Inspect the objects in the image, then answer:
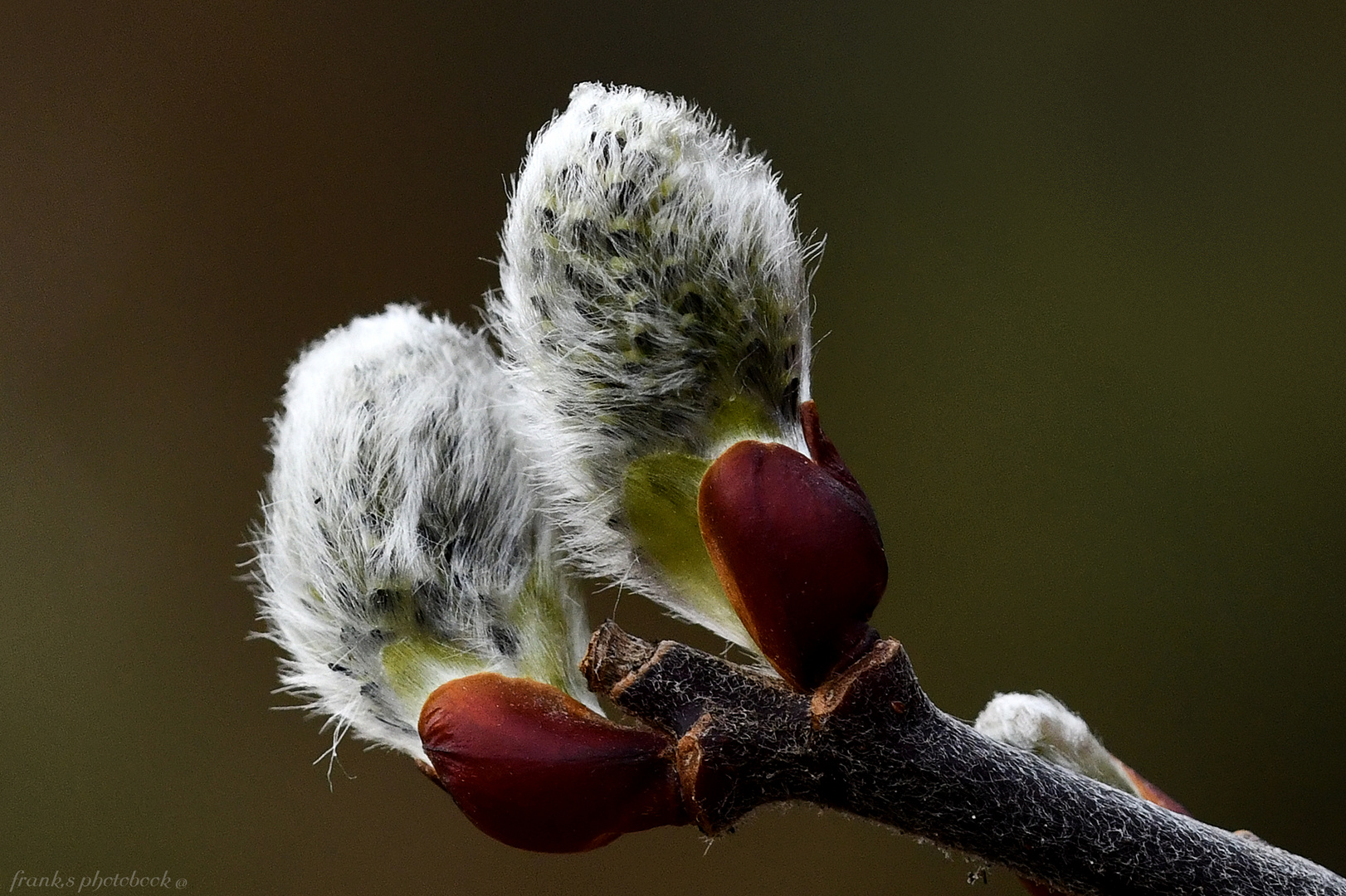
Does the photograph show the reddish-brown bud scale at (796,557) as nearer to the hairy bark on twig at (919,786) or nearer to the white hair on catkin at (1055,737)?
the hairy bark on twig at (919,786)

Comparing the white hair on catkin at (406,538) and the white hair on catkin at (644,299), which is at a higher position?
the white hair on catkin at (644,299)

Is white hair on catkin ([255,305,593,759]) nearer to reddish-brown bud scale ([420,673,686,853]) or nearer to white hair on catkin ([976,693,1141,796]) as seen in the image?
reddish-brown bud scale ([420,673,686,853])

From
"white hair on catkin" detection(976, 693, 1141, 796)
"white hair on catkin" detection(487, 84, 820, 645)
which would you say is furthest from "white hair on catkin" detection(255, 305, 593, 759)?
"white hair on catkin" detection(976, 693, 1141, 796)

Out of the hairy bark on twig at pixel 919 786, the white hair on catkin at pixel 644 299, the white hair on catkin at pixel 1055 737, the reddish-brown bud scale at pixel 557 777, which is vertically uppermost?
the white hair on catkin at pixel 644 299

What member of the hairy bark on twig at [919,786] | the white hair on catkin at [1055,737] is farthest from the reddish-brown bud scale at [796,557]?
the white hair on catkin at [1055,737]

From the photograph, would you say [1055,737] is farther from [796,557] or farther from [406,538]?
[406,538]

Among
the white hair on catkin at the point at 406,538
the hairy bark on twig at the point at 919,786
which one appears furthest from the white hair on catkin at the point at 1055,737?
the white hair on catkin at the point at 406,538

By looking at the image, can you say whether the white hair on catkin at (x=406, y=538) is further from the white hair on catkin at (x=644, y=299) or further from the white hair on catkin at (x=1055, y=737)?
the white hair on catkin at (x=1055, y=737)
